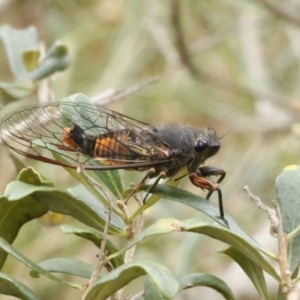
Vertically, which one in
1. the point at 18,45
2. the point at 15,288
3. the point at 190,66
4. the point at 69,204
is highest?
the point at 190,66

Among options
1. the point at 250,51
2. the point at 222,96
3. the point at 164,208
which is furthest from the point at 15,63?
the point at 222,96

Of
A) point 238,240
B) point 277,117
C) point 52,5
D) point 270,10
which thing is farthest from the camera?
point 52,5

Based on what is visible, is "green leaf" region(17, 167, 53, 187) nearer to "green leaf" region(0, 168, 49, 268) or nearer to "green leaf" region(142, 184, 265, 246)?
"green leaf" region(0, 168, 49, 268)

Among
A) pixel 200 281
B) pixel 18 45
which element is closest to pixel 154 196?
pixel 200 281

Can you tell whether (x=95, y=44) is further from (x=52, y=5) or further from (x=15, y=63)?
(x=15, y=63)

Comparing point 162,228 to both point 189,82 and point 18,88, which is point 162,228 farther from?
point 189,82
